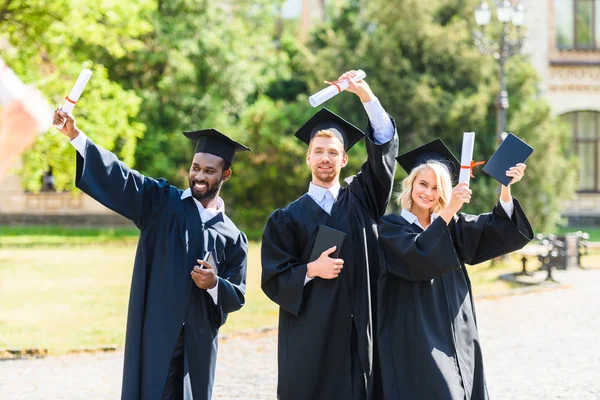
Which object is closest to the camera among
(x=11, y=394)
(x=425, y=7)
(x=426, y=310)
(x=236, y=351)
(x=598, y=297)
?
(x=426, y=310)

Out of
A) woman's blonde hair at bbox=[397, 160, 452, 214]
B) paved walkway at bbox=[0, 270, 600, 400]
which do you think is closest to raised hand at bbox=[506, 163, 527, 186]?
woman's blonde hair at bbox=[397, 160, 452, 214]

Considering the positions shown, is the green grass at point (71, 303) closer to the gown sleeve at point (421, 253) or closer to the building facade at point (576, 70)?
the gown sleeve at point (421, 253)

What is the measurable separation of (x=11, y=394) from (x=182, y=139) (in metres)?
20.0

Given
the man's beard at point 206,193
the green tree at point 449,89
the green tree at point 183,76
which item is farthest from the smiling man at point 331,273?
the green tree at point 183,76

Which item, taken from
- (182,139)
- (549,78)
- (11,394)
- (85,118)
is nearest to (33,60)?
(85,118)

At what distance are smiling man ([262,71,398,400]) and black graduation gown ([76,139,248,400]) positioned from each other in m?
0.29

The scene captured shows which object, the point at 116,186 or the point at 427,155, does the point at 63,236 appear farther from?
the point at 427,155

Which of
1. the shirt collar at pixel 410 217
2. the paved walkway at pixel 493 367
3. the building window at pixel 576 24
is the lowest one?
the paved walkway at pixel 493 367

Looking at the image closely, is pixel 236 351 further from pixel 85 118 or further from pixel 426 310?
pixel 85 118

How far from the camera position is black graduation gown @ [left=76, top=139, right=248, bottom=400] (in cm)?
512

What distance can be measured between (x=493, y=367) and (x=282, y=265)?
458 centimetres

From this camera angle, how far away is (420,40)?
25859 mm

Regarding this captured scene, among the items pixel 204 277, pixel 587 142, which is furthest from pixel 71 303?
pixel 587 142

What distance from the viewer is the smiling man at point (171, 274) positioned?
5.12m
